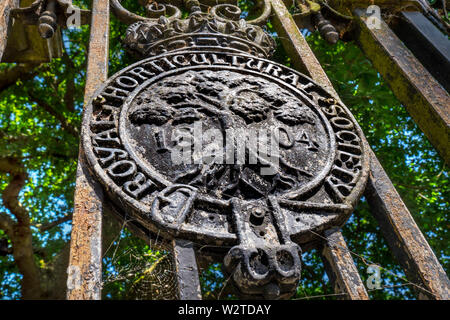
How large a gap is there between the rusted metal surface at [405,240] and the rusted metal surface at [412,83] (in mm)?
613

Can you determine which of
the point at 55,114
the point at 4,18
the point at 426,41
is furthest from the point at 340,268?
the point at 55,114

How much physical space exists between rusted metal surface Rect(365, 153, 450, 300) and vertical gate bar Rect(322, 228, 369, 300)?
1.14 ft

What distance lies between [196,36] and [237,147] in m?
1.40

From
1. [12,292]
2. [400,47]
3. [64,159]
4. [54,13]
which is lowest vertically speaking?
[12,292]

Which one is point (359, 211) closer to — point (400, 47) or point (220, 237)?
point (400, 47)

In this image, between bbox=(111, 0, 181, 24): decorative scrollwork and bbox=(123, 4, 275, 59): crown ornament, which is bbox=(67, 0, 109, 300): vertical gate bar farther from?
bbox=(111, 0, 181, 24): decorative scrollwork

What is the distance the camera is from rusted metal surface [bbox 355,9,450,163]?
312 centimetres

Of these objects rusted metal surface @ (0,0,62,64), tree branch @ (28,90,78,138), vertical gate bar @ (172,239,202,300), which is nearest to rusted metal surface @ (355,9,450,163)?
vertical gate bar @ (172,239,202,300)

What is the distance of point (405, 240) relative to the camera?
2412mm

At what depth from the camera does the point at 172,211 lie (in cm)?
220

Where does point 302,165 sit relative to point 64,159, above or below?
above

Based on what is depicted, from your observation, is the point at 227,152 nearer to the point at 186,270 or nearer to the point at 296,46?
the point at 186,270

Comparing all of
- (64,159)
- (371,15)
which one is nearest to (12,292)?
(64,159)
